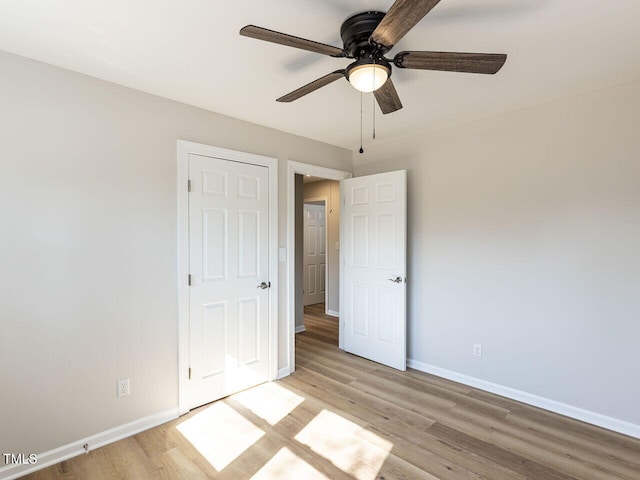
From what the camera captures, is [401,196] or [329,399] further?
[401,196]

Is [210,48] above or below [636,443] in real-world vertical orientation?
above

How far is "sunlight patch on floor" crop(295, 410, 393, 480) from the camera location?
2002mm

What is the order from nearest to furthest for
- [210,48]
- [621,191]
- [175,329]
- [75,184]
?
[210,48], [75,184], [621,191], [175,329]

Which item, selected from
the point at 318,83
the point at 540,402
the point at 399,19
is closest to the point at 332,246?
the point at 540,402

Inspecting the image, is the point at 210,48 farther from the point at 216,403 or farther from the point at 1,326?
the point at 216,403

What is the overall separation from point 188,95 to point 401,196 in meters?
2.16

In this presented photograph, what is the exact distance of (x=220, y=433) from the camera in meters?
2.34

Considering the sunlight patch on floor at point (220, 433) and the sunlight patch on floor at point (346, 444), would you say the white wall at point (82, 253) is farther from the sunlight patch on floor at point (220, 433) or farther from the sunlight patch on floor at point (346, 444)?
the sunlight patch on floor at point (346, 444)

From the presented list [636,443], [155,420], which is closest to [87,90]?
[155,420]

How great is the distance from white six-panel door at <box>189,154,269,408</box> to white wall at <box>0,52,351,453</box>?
0.20 m

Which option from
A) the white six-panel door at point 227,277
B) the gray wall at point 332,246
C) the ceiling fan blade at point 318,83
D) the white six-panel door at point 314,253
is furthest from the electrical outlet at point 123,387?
the white six-panel door at point 314,253

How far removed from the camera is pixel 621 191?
2350 mm

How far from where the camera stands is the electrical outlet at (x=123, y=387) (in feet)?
7.51

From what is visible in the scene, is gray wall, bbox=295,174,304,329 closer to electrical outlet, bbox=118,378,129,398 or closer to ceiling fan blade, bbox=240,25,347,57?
electrical outlet, bbox=118,378,129,398
